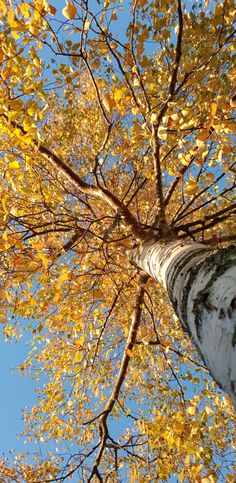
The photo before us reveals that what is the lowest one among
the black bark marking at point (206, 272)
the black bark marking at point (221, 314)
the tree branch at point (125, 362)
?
the black bark marking at point (221, 314)

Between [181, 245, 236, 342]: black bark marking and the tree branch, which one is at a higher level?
the tree branch

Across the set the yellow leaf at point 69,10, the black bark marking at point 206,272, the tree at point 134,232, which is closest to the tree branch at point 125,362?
the tree at point 134,232

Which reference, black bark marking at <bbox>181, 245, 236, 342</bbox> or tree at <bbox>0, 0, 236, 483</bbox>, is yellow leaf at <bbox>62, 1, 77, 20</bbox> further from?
black bark marking at <bbox>181, 245, 236, 342</bbox>

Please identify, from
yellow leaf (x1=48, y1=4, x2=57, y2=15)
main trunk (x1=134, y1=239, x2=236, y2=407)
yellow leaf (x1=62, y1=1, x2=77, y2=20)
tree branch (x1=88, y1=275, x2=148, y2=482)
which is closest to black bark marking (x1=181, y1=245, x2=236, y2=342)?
main trunk (x1=134, y1=239, x2=236, y2=407)

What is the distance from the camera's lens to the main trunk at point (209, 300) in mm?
1053

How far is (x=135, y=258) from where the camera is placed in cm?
346

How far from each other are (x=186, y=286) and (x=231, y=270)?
15.8 inches

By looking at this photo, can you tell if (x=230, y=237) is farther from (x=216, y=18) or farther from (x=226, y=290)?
(x=226, y=290)

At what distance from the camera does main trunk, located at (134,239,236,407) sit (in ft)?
3.45

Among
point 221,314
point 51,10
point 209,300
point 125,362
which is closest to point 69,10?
point 51,10

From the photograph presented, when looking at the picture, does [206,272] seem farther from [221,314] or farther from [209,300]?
[221,314]

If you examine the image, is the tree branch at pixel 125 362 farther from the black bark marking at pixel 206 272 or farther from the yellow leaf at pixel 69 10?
the yellow leaf at pixel 69 10

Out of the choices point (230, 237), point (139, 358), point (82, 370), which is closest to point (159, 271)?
point (230, 237)

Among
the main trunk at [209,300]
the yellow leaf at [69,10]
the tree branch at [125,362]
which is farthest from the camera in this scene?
the tree branch at [125,362]
